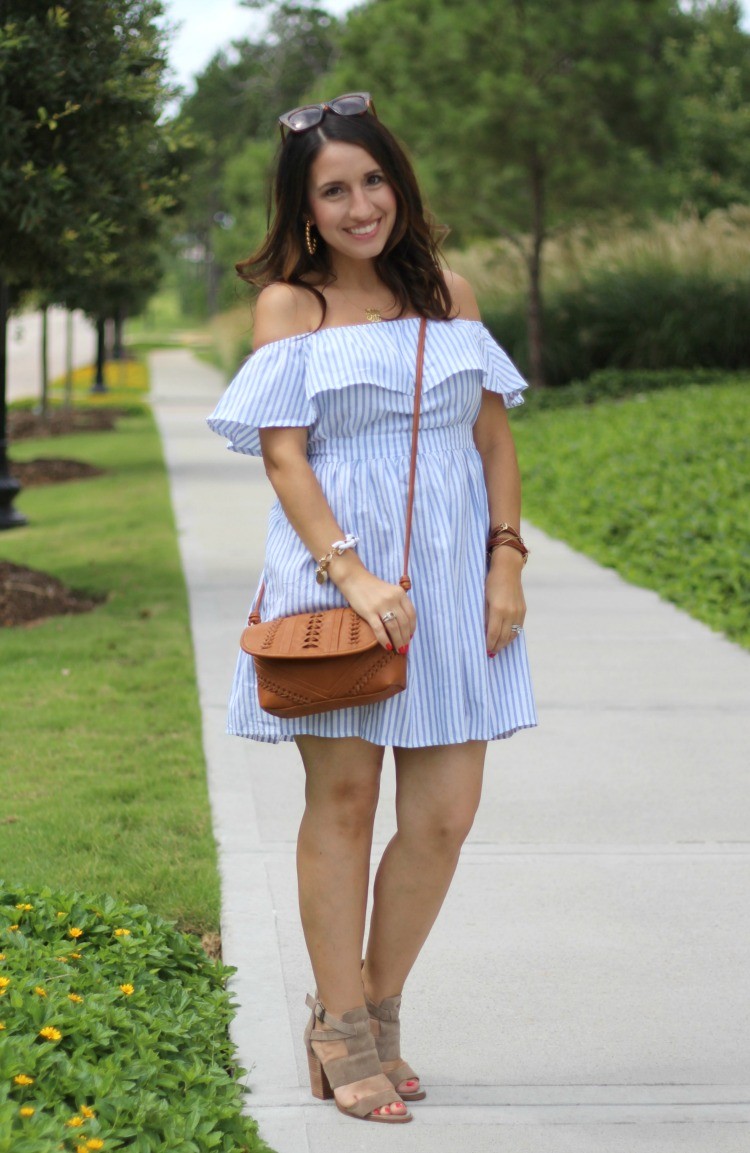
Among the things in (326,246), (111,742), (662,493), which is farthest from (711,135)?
(326,246)

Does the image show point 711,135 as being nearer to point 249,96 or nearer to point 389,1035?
point 389,1035

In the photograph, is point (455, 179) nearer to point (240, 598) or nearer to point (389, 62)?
point (389, 62)

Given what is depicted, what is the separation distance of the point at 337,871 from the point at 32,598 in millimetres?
5531

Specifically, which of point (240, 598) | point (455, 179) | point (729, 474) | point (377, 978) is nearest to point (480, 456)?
point (377, 978)

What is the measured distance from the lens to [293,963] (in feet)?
11.8

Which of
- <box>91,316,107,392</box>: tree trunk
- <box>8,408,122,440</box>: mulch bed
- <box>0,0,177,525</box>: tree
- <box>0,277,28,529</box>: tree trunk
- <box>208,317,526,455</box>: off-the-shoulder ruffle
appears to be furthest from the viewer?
<box>91,316,107,392</box>: tree trunk

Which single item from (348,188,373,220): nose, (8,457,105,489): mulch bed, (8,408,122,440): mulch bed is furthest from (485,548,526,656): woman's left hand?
(8,408,122,440): mulch bed

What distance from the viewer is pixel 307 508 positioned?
8.93 ft

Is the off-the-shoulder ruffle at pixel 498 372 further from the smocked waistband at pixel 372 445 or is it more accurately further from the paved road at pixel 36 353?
the paved road at pixel 36 353

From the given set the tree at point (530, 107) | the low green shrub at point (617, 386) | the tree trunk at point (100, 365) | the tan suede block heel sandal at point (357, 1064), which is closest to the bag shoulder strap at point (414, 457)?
the tan suede block heel sandal at point (357, 1064)

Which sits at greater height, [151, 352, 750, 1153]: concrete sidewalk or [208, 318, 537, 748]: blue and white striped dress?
[208, 318, 537, 748]: blue and white striped dress

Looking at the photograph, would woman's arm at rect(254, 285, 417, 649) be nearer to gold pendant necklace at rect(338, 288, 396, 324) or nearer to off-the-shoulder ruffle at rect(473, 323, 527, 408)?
gold pendant necklace at rect(338, 288, 396, 324)

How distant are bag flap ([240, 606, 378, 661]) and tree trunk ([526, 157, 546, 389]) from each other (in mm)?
16678

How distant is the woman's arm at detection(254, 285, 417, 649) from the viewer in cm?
265
